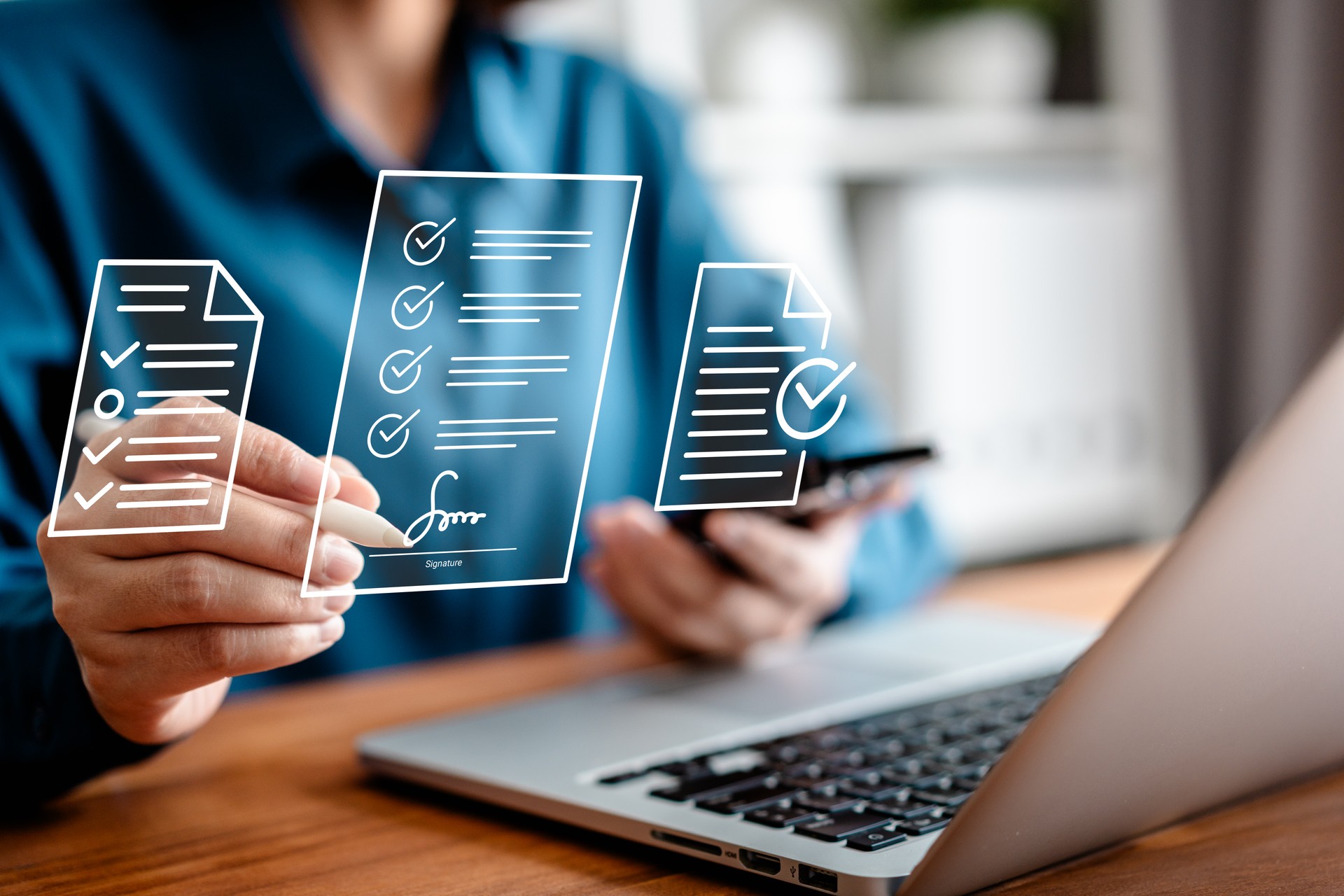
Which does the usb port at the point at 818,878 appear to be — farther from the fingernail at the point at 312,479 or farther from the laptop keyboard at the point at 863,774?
the fingernail at the point at 312,479

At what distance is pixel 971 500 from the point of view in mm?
1667

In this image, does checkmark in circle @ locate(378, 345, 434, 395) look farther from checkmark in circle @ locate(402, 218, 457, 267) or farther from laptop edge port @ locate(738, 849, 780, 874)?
laptop edge port @ locate(738, 849, 780, 874)

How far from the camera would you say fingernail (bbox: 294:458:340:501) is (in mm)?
376

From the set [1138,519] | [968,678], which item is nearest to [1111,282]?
[1138,519]

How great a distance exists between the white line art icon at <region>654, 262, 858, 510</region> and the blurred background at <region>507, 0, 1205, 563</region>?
103cm

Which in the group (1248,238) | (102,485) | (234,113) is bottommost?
(102,485)

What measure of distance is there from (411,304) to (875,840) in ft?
0.77

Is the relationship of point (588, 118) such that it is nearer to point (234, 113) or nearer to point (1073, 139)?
point (234, 113)

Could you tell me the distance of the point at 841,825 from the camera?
39cm

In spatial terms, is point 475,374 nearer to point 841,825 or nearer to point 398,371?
point 398,371

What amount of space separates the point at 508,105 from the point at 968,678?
0.50m

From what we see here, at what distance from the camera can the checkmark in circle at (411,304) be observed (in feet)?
1.33
